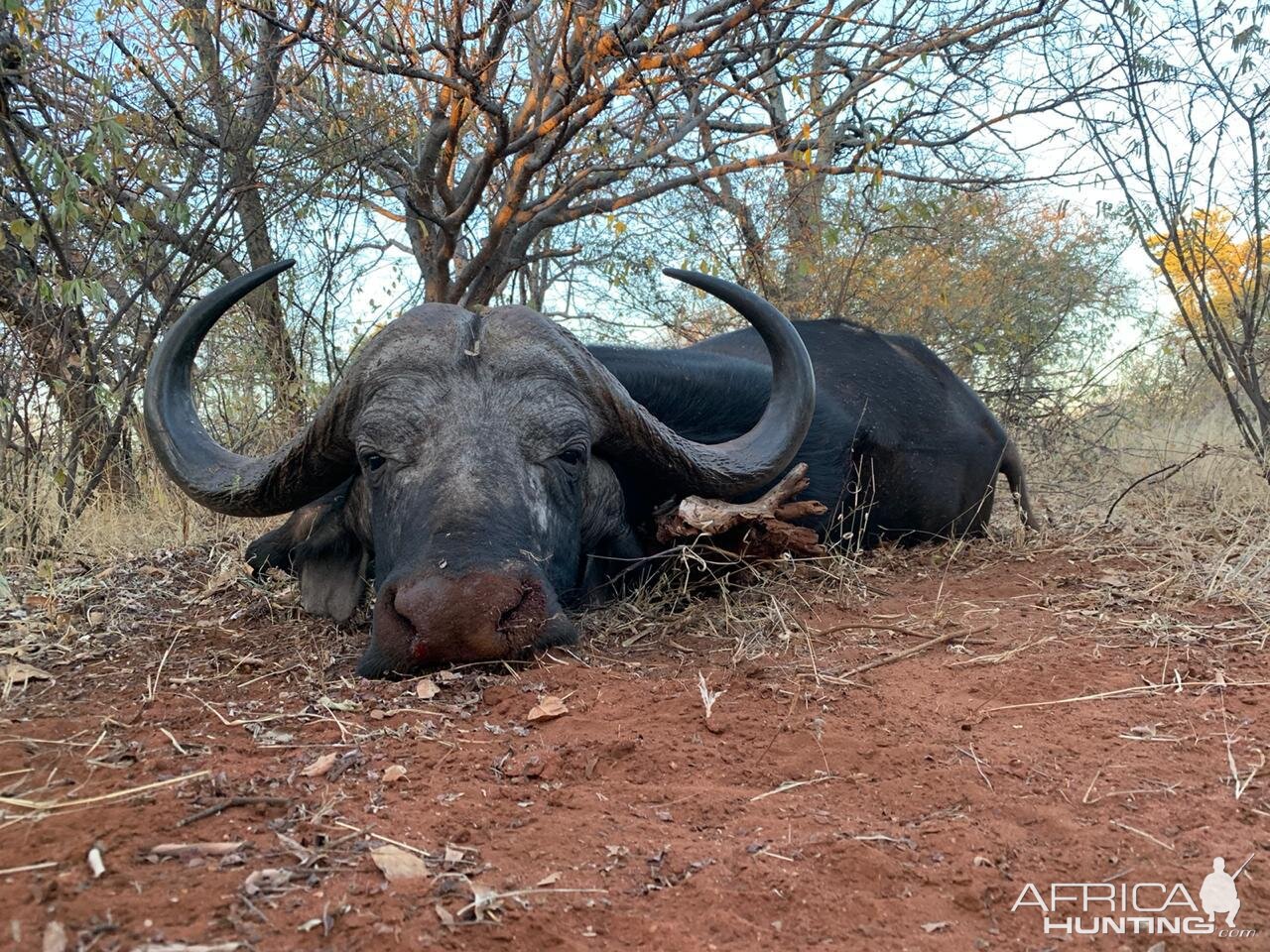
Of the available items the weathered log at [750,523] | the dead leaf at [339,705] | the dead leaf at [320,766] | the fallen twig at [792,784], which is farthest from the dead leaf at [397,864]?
the weathered log at [750,523]

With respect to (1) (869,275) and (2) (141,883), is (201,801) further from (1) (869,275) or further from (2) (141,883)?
(1) (869,275)

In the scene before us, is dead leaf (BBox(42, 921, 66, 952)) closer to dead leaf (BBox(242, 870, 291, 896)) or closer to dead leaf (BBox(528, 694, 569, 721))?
dead leaf (BBox(242, 870, 291, 896))

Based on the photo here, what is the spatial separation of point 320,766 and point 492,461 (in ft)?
4.69

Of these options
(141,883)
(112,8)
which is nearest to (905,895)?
(141,883)

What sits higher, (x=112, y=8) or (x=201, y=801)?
(x=112, y=8)

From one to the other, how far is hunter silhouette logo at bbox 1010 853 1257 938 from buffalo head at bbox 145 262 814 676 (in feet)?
5.48

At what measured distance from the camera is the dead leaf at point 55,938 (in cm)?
138

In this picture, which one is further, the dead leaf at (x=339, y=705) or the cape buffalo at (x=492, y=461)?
the cape buffalo at (x=492, y=461)

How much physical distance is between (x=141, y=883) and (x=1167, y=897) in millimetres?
1695

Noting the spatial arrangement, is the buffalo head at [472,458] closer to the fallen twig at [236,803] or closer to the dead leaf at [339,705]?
the dead leaf at [339,705]

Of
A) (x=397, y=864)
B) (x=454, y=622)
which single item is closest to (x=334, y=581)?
(x=454, y=622)

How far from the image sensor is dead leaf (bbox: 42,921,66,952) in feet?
4.54

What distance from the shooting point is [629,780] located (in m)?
2.10

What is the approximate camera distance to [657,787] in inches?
80.4
